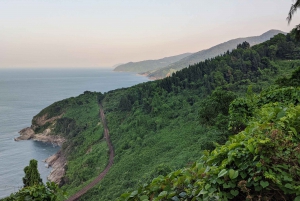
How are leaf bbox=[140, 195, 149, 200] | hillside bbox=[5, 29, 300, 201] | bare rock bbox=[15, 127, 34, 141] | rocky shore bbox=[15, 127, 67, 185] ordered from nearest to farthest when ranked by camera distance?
1. leaf bbox=[140, 195, 149, 200]
2. hillside bbox=[5, 29, 300, 201]
3. rocky shore bbox=[15, 127, 67, 185]
4. bare rock bbox=[15, 127, 34, 141]

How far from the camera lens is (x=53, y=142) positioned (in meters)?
49.0

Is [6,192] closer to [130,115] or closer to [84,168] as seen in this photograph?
[84,168]

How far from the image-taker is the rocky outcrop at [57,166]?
106ft

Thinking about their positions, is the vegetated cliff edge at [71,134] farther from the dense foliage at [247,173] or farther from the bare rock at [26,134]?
the dense foliage at [247,173]

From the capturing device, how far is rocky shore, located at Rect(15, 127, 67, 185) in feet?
112

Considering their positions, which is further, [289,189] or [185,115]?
[185,115]

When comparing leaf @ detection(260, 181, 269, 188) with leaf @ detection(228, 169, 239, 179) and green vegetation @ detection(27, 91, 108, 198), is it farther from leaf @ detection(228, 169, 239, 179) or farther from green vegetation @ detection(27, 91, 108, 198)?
green vegetation @ detection(27, 91, 108, 198)

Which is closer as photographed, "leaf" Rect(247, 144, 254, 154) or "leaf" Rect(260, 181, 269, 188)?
"leaf" Rect(260, 181, 269, 188)

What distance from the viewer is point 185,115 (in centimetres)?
3178

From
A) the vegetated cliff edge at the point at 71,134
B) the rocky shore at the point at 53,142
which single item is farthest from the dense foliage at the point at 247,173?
the rocky shore at the point at 53,142

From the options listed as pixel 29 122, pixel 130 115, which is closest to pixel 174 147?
pixel 130 115

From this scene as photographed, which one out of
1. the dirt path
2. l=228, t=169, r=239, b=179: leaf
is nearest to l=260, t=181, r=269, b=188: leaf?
l=228, t=169, r=239, b=179: leaf

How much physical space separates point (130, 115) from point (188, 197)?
1495 inches

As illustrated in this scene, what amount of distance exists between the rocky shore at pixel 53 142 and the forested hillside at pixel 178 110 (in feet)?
30.9
